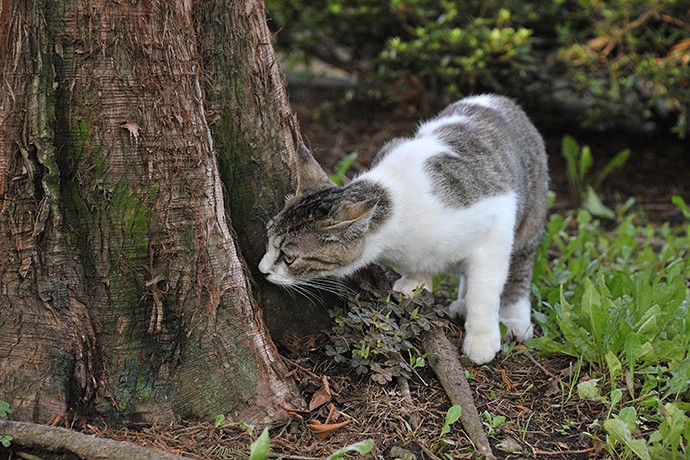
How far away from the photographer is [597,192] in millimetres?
6559

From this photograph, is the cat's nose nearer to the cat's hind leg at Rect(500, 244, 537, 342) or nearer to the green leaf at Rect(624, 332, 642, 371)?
the cat's hind leg at Rect(500, 244, 537, 342)

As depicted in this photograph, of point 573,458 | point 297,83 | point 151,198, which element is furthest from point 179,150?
point 297,83

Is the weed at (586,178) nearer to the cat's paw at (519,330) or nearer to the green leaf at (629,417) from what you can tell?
the cat's paw at (519,330)

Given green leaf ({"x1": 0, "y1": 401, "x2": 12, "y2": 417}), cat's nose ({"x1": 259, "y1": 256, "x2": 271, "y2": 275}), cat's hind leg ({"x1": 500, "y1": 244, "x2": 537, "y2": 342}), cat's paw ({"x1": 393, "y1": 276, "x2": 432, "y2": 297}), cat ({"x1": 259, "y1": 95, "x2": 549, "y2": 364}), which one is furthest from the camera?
cat's hind leg ({"x1": 500, "y1": 244, "x2": 537, "y2": 342})

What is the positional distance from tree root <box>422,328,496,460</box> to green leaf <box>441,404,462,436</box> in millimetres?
87

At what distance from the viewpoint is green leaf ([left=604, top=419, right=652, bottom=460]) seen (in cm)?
261

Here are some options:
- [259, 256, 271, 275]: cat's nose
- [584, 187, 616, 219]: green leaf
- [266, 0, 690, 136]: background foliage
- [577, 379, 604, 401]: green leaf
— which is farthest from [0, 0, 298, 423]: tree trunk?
[584, 187, 616, 219]: green leaf

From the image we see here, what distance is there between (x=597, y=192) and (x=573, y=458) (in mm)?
4171

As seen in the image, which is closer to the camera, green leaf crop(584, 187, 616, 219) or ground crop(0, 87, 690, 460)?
ground crop(0, 87, 690, 460)

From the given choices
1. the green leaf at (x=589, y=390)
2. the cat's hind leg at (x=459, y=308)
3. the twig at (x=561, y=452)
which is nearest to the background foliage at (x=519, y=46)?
the cat's hind leg at (x=459, y=308)

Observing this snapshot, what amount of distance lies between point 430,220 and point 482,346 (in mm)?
611

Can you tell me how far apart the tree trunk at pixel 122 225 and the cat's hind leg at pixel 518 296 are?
1476 millimetres

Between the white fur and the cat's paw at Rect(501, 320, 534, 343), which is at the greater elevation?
the white fur

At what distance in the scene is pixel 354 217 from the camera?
3.20 metres
